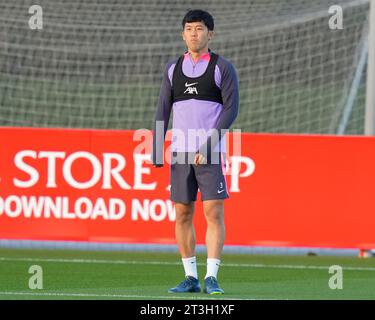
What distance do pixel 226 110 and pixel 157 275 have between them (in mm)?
2652

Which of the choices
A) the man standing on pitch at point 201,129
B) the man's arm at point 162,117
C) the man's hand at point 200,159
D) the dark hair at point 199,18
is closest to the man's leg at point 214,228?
the man standing on pitch at point 201,129

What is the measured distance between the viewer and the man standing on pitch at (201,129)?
34.3ft

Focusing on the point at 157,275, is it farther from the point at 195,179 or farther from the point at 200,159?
the point at 200,159

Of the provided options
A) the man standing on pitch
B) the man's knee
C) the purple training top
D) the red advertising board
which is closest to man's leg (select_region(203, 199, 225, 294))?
the man standing on pitch

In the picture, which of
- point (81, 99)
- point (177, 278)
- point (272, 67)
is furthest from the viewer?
point (81, 99)

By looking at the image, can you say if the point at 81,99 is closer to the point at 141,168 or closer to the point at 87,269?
the point at 141,168

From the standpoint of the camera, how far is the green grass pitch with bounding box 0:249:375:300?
10594 mm

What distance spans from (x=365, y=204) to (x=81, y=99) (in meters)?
7.92

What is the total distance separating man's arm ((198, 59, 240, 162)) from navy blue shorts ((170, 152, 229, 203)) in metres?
0.11

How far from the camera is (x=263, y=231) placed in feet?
50.1

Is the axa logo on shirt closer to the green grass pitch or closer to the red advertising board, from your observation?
the green grass pitch

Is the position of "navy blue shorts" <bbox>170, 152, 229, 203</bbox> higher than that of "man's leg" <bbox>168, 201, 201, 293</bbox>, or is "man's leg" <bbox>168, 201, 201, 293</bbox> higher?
"navy blue shorts" <bbox>170, 152, 229, 203</bbox>

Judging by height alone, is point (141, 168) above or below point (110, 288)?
above
